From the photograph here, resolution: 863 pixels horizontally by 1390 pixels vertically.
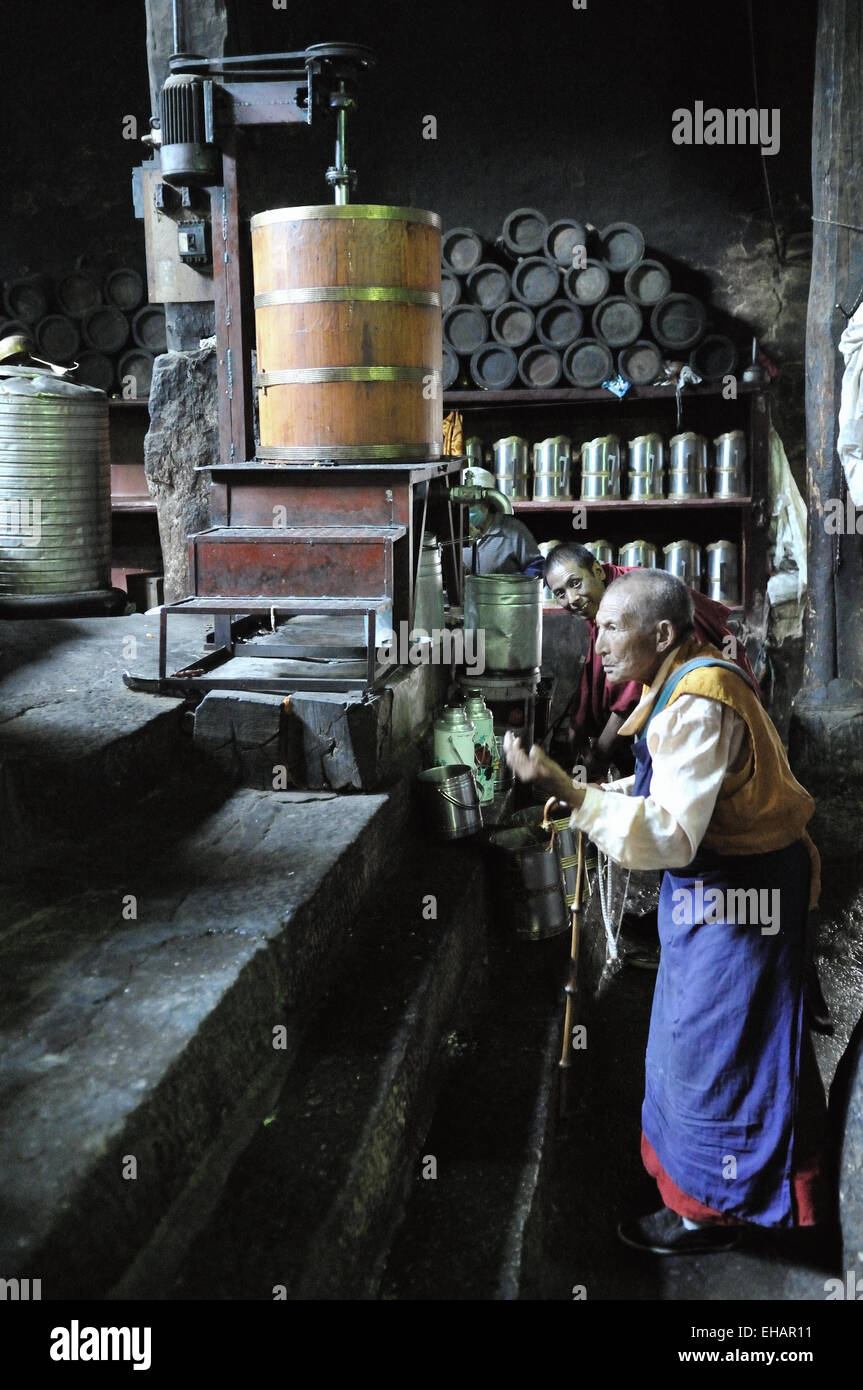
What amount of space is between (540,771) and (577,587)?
87.0 inches

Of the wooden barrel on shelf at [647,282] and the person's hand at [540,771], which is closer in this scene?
the person's hand at [540,771]

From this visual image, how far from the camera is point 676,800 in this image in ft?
9.18

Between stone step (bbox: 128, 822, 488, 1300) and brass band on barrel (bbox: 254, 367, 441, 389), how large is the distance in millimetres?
1998

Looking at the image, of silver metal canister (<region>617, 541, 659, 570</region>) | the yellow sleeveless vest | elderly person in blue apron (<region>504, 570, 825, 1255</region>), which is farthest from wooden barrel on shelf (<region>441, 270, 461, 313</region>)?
the yellow sleeveless vest

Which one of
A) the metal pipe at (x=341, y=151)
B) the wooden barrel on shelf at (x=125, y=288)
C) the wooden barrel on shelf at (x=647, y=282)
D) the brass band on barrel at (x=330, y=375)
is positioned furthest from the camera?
the wooden barrel on shelf at (x=125, y=288)

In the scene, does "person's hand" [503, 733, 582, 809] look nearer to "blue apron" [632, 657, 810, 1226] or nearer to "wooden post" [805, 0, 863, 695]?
"blue apron" [632, 657, 810, 1226]

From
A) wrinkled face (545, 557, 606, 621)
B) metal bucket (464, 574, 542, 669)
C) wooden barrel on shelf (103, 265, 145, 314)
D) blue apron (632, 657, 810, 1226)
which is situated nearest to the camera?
blue apron (632, 657, 810, 1226)

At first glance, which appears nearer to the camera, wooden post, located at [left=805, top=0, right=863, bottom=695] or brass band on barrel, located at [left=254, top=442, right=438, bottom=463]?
brass band on barrel, located at [left=254, top=442, right=438, bottom=463]

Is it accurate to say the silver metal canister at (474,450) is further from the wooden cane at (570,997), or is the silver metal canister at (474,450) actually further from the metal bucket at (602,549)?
the wooden cane at (570,997)

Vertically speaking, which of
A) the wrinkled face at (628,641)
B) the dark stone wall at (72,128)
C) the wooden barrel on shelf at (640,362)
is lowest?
the wrinkled face at (628,641)

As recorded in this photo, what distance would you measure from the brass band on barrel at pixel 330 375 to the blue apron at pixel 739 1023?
2.23m

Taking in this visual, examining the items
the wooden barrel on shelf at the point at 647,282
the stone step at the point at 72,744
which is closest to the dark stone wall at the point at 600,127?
the wooden barrel on shelf at the point at 647,282

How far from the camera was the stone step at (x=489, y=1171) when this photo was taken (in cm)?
268

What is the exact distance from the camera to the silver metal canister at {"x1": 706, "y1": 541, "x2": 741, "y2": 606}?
27.4 feet
